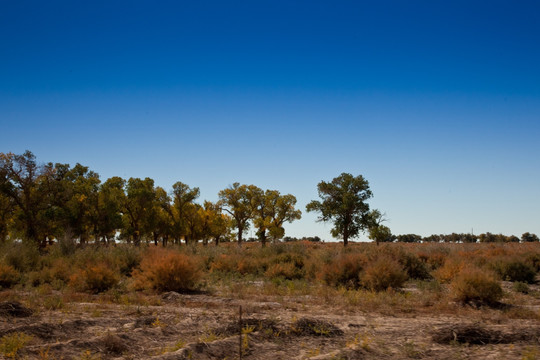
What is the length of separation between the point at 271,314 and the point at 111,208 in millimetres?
40430

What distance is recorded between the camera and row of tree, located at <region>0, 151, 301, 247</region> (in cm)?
3628

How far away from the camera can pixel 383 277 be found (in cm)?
1434

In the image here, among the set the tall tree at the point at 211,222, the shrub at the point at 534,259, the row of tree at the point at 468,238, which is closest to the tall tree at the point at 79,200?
the tall tree at the point at 211,222

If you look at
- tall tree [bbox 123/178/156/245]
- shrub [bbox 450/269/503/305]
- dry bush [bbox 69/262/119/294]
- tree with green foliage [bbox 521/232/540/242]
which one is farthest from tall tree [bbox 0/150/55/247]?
tree with green foliage [bbox 521/232/540/242]

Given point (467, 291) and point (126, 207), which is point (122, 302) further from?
point (126, 207)

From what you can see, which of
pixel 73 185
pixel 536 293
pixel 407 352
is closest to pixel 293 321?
pixel 407 352

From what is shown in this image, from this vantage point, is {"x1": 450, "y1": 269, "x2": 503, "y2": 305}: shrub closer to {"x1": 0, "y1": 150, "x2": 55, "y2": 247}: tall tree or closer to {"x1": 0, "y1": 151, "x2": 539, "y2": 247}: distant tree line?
{"x1": 0, "y1": 151, "x2": 539, "y2": 247}: distant tree line

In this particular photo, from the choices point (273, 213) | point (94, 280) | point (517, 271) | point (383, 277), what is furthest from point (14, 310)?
point (273, 213)

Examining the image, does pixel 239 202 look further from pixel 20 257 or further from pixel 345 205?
pixel 20 257

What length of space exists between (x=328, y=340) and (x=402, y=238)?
375 feet

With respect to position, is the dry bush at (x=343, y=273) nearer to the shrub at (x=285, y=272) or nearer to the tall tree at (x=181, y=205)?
the shrub at (x=285, y=272)

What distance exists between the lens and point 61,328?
26.3 ft

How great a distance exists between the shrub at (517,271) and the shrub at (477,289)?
310 inches

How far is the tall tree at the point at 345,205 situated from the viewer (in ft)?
154
